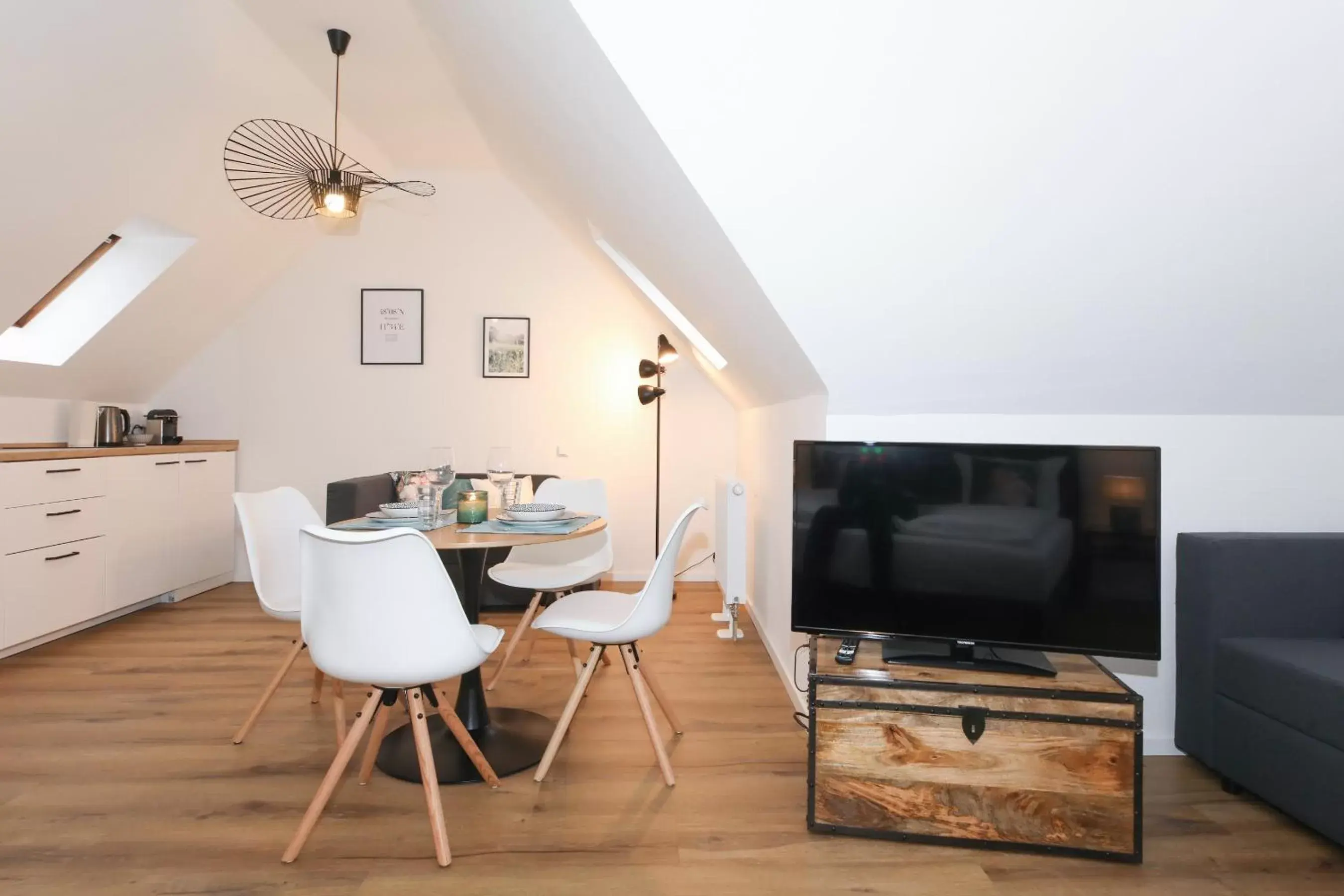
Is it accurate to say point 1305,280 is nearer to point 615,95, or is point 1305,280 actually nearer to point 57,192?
point 615,95

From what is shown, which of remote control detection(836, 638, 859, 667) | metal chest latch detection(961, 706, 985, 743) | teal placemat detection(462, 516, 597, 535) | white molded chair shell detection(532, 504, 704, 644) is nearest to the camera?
metal chest latch detection(961, 706, 985, 743)

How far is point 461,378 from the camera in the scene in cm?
546

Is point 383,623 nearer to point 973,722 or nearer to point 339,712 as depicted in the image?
point 339,712

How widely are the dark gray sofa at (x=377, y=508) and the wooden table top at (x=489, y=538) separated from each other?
4.81ft

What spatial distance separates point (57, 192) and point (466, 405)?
2.54 metres

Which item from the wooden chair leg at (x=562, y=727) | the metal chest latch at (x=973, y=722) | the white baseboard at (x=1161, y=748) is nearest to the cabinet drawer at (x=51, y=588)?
the wooden chair leg at (x=562, y=727)

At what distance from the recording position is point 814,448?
2.34 m

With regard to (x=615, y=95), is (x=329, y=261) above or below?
above

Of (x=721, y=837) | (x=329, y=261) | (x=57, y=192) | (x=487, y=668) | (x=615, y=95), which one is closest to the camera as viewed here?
(x=615, y=95)

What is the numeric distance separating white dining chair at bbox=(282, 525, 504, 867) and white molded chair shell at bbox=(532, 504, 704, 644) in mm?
407

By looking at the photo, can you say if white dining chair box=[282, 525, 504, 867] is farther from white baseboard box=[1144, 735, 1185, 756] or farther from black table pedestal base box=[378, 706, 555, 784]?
white baseboard box=[1144, 735, 1185, 756]

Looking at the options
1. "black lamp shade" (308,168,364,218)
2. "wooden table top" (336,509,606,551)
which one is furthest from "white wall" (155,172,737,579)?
"wooden table top" (336,509,606,551)

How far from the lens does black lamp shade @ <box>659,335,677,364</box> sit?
4844 millimetres

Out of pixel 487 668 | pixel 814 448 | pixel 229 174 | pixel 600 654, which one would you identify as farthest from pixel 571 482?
pixel 229 174
